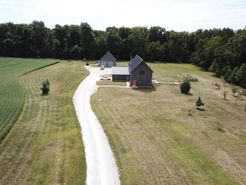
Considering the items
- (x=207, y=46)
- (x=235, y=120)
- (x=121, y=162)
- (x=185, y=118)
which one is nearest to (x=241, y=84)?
(x=207, y=46)

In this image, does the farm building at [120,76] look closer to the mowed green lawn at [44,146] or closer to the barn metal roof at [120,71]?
the barn metal roof at [120,71]

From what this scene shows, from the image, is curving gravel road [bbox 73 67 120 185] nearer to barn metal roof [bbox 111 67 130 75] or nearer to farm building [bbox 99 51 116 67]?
barn metal roof [bbox 111 67 130 75]

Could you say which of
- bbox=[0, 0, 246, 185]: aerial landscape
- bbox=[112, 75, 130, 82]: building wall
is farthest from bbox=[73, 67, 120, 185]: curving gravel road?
bbox=[112, 75, 130, 82]: building wall

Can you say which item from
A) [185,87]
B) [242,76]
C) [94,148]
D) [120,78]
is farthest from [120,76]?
[94,148]

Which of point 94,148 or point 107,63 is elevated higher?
point 107,63

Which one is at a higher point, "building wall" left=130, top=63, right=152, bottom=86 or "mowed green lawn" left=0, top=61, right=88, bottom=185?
"building wall" left=130, top=63, right=152, bottom=86

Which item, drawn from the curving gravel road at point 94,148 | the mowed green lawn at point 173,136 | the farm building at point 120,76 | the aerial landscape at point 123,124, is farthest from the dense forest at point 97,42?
the curving gravel road at point 94,148

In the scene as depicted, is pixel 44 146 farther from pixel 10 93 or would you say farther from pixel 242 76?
pixel 242 76
